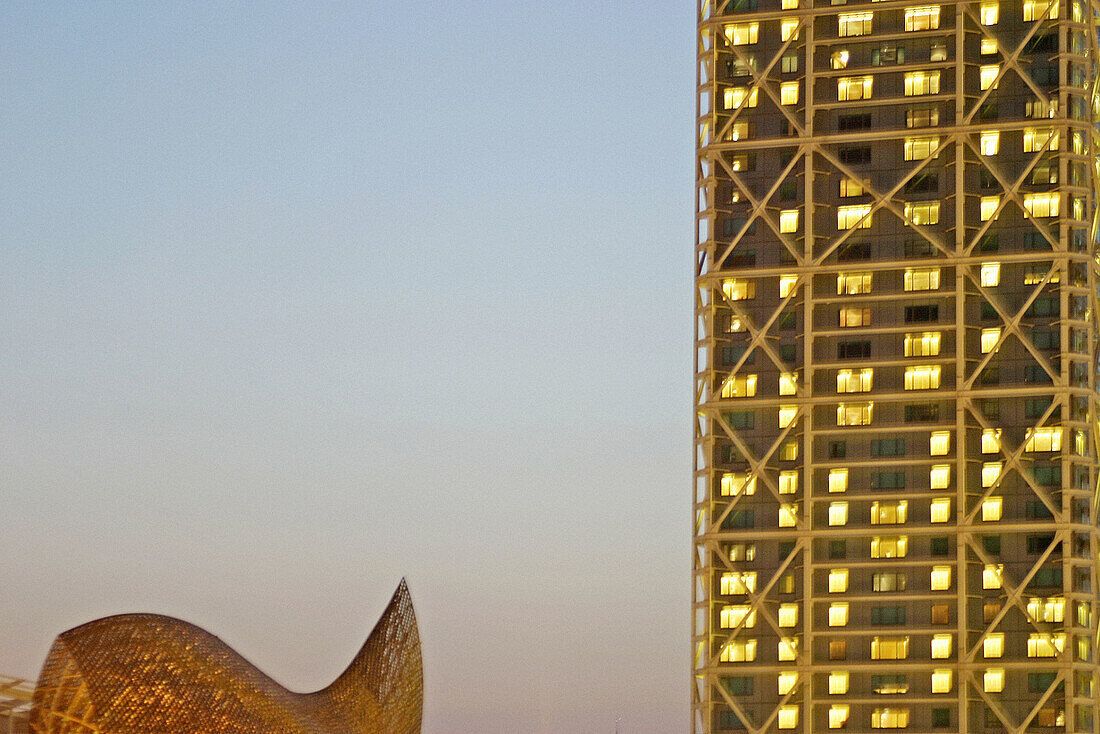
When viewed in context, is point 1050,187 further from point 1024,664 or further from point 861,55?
point 1024,664

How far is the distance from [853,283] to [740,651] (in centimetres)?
2500

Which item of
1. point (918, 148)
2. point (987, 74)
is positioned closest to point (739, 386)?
point (918, 148)

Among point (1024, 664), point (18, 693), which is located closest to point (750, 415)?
point (1024, 664)

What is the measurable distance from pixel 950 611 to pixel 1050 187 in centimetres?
2785

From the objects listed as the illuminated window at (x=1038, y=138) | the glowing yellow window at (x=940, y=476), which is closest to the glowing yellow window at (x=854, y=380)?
the glowing yellow window at (x=940, y=476)

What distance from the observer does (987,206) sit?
162 meters

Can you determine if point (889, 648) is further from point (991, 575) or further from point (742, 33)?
point (742, 33)

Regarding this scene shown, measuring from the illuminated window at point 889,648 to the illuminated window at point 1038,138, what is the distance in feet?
106

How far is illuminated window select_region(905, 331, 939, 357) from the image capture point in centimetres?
16150

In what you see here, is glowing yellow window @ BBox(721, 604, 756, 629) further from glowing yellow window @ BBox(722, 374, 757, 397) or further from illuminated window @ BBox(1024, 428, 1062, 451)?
illuminated window @ BBox(1024, 428, 1062, 451)

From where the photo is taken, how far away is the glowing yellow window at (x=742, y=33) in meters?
169

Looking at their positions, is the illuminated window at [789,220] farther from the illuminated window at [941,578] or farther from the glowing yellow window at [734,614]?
the glowing yellow window at [734,614]

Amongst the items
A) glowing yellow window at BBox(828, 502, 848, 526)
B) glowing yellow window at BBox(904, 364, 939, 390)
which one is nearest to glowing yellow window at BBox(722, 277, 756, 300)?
glowing yellow window at BBox(904, 364, 939, 390)

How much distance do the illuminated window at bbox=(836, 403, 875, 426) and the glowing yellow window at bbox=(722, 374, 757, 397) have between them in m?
5.78
